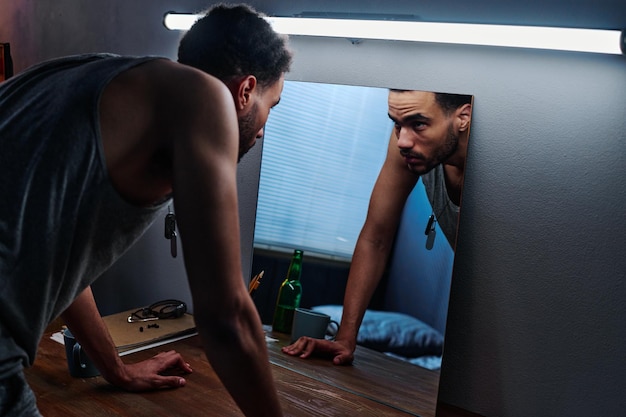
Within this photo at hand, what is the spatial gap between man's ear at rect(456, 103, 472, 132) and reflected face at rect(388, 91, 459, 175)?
0.05ft

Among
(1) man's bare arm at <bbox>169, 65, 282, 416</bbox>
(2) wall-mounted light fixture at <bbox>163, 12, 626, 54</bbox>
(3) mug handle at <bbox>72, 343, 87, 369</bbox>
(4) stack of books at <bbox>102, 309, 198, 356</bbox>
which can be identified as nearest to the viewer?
(1) man's bare arm at <bbox>169, 65, 282, 416</bbox>

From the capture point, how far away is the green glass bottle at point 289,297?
1.63 m

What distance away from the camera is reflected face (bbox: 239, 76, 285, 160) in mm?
1129

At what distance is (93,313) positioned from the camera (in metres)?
1.20

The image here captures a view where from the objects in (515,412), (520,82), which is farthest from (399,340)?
(520,82)

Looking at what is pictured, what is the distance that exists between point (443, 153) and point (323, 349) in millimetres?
566

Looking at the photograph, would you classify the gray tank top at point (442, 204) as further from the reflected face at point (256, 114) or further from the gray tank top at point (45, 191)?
the gray tank top at point (45, 191)

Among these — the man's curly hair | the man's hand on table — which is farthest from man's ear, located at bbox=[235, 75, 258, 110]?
the man's hand on table

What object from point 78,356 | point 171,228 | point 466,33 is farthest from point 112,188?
point 171,228

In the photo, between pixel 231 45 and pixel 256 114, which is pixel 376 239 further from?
pixel 231 45

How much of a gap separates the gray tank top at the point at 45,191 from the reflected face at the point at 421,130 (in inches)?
30.1

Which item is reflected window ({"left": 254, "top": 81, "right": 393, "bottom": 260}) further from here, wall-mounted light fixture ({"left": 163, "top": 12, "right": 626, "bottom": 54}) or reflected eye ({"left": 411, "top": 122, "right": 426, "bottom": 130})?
wall-mounted light fixture ({"left": 163, "top": 12, "right": 626, "bottom": 54})

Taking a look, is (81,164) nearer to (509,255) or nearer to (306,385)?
(306,385)

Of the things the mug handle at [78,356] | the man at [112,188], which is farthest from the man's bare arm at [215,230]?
the mug handle at [78,356]
